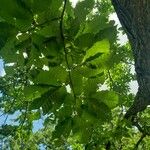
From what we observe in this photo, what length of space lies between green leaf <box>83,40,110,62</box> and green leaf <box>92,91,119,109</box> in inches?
5.5

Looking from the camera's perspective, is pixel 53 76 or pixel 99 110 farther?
pixel 99 110

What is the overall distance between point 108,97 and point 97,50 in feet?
0.63

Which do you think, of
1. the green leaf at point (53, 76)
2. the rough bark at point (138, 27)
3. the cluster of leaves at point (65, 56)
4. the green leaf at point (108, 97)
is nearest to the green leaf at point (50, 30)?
the cluster of leaves at point (65, 56)

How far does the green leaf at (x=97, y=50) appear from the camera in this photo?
1.18 meters

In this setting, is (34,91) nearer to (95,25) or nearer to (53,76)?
(53,76)

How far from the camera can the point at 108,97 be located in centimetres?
132

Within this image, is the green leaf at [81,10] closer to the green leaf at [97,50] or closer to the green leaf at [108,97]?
the green leaf at [97,50]

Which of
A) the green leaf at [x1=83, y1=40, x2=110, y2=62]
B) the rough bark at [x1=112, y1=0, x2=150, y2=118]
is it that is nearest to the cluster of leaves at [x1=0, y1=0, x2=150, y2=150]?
the green leaf at [x1=83, y1=40, x2=110, y2=62]

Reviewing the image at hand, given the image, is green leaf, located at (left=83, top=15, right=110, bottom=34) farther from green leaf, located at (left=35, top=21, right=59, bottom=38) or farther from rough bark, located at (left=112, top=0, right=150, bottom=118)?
rough bark, located at (left=112, top=0, right=150, bottom=118)

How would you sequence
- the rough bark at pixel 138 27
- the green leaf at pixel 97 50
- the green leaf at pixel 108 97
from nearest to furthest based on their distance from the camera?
the green leaf at pixel 97 50
the green leaf at pixel 108 97
the rough bark at pixel 138 27

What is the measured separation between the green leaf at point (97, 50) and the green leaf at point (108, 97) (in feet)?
0.46

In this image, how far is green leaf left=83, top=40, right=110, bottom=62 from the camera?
1.18 metres

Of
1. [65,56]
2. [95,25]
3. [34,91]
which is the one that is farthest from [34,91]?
[95,25]

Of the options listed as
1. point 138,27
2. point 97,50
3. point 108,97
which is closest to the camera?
point 97,50
